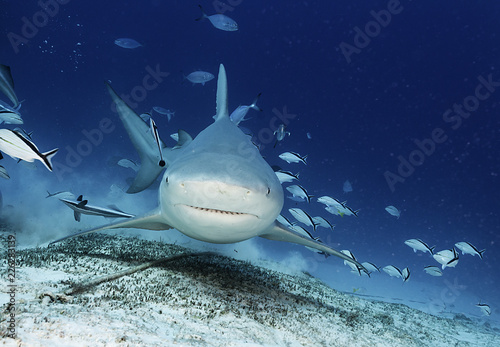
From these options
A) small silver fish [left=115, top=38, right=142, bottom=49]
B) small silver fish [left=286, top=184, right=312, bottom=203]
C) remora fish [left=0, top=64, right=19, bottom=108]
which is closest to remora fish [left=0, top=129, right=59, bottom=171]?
remora fish [left=0, top=64, right=19, bottom=108]

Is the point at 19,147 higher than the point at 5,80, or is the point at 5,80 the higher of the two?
the point at 19,147

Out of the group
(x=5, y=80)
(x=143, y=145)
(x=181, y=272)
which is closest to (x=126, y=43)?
(x=5, y=80)

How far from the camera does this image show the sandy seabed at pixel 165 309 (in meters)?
2.05

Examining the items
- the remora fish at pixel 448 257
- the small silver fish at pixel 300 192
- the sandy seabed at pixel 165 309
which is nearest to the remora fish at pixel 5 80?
the sandy seabed at pixel 165 309

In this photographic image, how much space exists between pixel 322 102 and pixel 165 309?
34994 mm

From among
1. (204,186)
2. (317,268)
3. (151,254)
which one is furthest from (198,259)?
(317,268)

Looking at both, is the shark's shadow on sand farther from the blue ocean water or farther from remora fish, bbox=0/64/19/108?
the blue ocean water

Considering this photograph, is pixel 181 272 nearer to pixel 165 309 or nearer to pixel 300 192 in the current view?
pixel 165 309

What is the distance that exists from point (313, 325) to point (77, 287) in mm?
2802

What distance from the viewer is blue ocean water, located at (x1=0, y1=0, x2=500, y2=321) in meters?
31.3

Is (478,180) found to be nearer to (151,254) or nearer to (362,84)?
(362,84)

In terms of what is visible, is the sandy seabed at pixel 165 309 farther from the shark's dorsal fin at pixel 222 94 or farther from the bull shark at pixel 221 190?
the shark's dorsal fin at pixel 222 94

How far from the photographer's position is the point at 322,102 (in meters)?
35.0

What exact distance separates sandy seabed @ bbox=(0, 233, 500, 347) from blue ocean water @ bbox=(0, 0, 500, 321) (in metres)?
26.7
